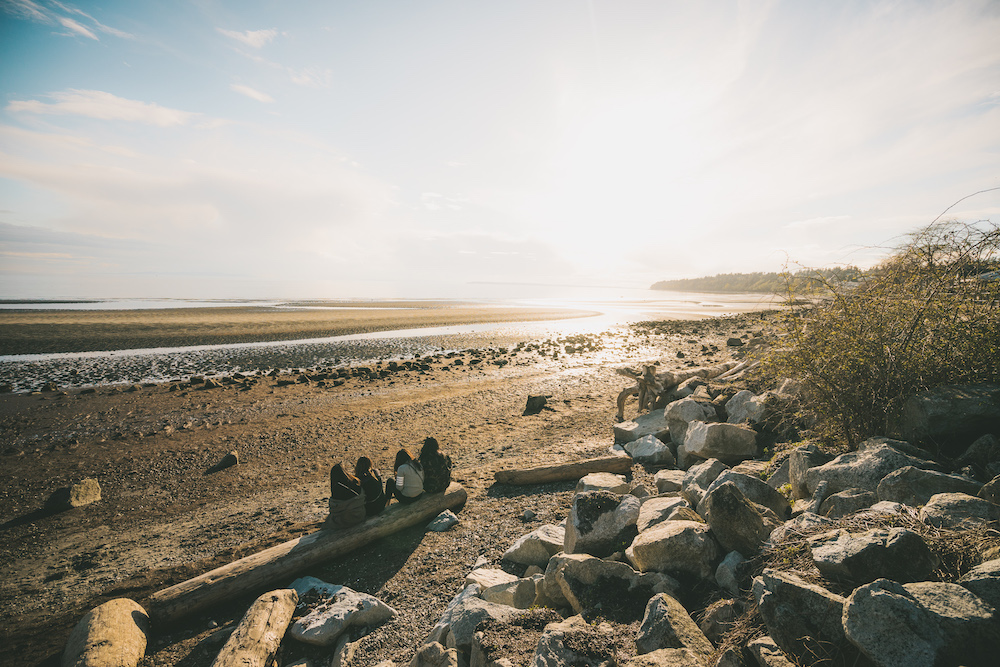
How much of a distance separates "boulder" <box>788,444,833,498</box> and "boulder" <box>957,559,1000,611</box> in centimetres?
227

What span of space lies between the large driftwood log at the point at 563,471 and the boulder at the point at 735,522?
4715mm

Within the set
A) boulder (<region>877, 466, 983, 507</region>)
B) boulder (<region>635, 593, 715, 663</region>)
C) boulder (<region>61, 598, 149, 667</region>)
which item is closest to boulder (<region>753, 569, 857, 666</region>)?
boulder (<region>635, 593, 715, 663</region>)

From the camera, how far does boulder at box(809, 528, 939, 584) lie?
102 inches

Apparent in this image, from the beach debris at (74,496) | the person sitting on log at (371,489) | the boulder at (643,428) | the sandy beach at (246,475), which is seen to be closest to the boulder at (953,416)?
the sandy beach at (246,475)

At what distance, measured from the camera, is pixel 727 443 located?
22.8ft

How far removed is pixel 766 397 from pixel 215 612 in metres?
9.68

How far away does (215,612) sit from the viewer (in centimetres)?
529

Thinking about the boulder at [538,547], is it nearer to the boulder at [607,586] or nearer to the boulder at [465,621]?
the boulder at [607,586]

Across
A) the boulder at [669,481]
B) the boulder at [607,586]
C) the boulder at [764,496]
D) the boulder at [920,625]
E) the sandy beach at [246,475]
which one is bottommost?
the sandy beach at [246,475]

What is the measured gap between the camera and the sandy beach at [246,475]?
556 cm

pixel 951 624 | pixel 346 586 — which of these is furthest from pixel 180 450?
pixel 951 624

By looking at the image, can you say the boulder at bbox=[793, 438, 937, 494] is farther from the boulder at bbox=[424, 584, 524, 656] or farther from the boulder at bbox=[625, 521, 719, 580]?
the boulder at bbox=[424, 584, 524, 656]

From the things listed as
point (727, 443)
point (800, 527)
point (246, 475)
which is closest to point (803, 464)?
point (800, 527)

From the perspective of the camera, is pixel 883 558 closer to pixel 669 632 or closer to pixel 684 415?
pixel 669 632
